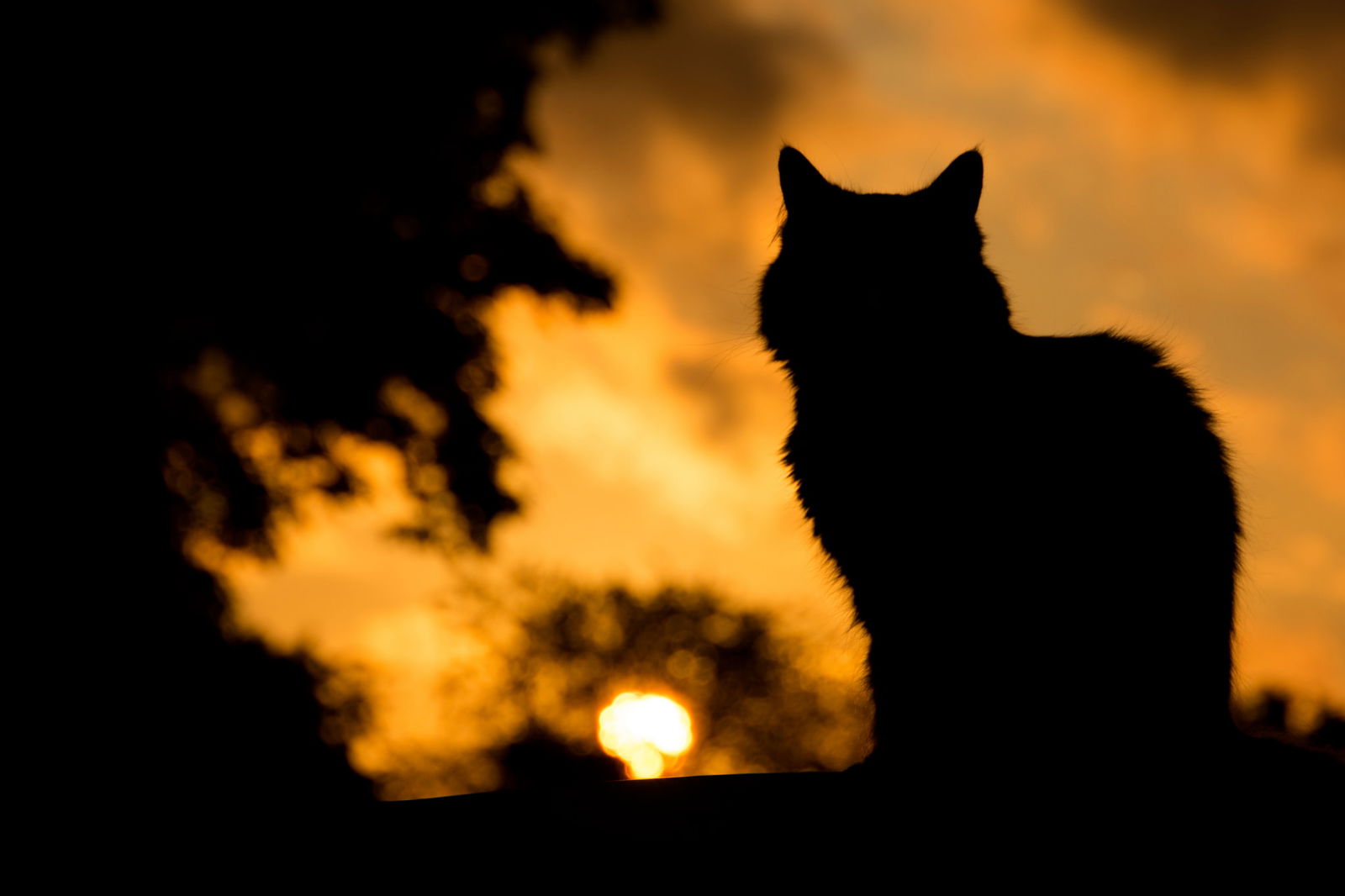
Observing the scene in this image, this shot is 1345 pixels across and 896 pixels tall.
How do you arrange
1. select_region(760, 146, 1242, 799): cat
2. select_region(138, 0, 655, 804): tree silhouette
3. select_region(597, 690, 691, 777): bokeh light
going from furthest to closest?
select_region(597, 690, 691, 777): bokeh light, select_region(138, 0, 655, 804): tree silhouette, select_region(760, 146, 1242, 799): cat

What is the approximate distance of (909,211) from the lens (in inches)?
132

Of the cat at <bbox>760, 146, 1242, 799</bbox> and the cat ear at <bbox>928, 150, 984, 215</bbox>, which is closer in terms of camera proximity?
the cat at <bbox>760, 146, 1242, 799</bbox>

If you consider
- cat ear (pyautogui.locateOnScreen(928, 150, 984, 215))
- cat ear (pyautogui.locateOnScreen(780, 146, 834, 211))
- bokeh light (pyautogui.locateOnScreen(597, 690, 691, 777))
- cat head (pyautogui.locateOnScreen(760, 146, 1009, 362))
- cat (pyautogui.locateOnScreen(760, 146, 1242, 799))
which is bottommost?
cat (pyautogui.locateOnScreen(760, 146, 1242, 799))

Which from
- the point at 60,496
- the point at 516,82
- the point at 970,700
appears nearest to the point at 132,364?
the point at 60,496

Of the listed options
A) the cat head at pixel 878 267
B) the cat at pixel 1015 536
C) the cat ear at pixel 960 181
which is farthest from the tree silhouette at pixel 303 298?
the cat ear at pixel 960 181

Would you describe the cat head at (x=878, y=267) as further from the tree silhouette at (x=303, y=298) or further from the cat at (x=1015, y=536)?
the tree silhouette at (x=303, y=298)

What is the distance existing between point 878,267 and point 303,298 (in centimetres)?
540

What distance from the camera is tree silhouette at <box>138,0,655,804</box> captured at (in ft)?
21.2

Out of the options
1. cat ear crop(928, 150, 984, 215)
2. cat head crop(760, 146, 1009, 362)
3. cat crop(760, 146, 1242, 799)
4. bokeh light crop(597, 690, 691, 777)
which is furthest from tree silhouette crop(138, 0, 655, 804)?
bokeh light crop(597, 690, 691, 777)

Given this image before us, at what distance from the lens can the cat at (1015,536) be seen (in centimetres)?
236

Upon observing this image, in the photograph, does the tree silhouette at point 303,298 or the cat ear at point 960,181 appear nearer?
the cat ear at point 960,181

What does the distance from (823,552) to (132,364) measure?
18.0 feet

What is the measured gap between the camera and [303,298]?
735cm

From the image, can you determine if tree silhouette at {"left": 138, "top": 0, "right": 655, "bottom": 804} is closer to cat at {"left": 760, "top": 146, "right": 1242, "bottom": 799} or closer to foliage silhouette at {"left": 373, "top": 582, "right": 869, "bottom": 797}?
cat at {"left": 760, "top": 146, "right": 1242, "bottom": 799}
